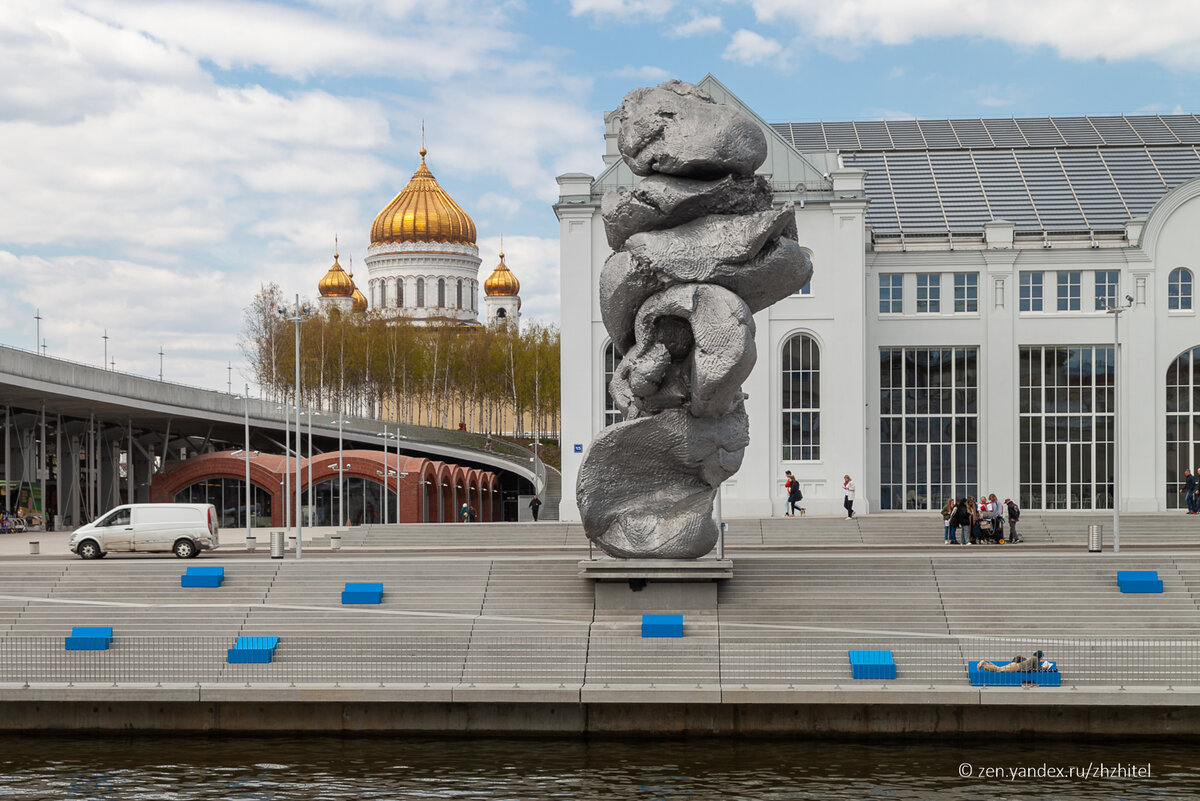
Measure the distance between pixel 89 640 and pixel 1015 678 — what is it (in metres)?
16.7

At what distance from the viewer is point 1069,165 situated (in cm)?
6316

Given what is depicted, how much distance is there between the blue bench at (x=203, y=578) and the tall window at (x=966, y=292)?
1356 inches

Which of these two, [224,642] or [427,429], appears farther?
[427,429]

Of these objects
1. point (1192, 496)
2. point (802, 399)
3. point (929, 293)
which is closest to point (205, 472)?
point (802, 399)

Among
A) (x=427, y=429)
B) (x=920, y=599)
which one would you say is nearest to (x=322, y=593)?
(x=920, y=599)

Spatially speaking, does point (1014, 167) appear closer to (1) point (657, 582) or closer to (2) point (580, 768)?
(1) point (657, 582)

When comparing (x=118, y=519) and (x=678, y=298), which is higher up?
(x=678, y=298)

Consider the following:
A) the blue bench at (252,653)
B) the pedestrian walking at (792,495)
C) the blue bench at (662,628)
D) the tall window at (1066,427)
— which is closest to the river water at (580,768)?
the blue bench at (252,653)

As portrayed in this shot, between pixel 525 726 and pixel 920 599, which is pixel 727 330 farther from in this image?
pixel 525 726

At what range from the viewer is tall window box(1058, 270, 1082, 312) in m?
55.2

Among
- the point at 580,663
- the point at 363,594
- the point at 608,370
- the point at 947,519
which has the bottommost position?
the point at 580,663

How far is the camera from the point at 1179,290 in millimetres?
54625

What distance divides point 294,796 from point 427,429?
221ft

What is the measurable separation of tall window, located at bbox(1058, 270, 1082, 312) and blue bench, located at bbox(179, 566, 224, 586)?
3684 cm
